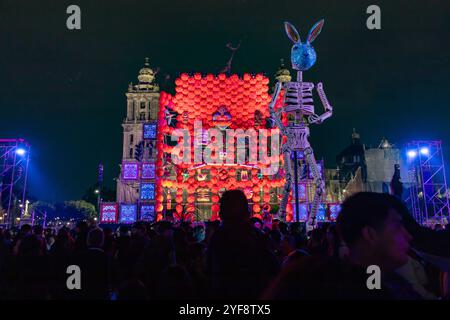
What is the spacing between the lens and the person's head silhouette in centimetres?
358

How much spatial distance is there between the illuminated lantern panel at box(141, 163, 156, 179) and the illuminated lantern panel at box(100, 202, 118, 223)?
3779 mm

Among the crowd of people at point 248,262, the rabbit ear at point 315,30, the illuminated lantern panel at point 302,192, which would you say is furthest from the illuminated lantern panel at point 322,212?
the crowd of people at point 248,262

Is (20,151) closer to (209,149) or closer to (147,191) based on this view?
(147,191)

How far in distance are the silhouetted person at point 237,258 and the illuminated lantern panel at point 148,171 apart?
28.3 m

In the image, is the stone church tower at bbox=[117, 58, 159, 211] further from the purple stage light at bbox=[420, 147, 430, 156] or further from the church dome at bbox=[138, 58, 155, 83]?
the purple stage light at bbox=[420, 147, 430, 156]

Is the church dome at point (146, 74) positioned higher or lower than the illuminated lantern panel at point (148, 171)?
higher

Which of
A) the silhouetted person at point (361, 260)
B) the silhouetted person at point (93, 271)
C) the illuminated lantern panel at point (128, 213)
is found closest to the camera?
the silhouetted person at point (361, 260)

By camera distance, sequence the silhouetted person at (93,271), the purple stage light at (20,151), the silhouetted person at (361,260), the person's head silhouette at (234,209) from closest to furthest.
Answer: the silhouetted person at (361,260) → the person's head silhouette at (234,209) → the silhouetted person at (93,271) → the purple stage light at (20,151)

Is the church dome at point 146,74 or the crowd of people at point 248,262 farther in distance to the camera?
the church dome at point 146,74

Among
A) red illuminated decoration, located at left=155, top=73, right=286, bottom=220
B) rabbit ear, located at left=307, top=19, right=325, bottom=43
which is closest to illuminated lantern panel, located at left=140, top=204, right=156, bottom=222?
red illuminated decoration, located at left=155, top=73, right=286, bottom=220

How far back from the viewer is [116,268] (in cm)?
586

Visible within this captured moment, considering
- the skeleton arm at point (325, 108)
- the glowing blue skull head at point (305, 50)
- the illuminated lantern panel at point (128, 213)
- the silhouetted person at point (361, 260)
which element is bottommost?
the silhouetted person at point (361, 260)

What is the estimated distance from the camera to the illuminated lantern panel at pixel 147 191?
30.8 m

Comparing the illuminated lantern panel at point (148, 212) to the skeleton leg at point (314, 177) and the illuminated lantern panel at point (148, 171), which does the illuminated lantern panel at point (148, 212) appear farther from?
the skeleton leg at point (314, 177)
